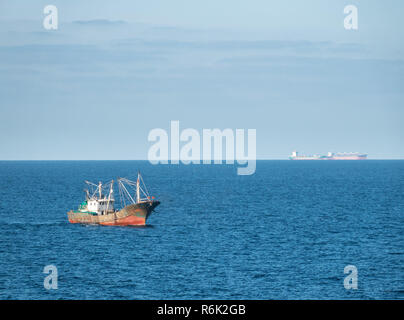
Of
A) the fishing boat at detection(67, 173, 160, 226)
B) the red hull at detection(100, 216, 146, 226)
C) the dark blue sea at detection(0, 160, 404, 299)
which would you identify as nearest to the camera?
the dark blue sea at detection(0, 160, 404, 299)

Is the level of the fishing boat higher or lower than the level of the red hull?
higher

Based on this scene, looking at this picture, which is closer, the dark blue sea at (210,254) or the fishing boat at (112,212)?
the dark blue sea at (210,254)

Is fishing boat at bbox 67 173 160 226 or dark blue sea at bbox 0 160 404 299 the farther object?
fishing boat at bbox 67 173 160 226

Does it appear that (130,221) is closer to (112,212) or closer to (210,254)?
(112,212)

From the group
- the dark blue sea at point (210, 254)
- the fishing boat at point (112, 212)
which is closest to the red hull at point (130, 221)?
the fishing boat at point (112, 212)

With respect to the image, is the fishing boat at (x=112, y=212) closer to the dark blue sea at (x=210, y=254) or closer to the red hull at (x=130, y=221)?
the red hull at (x=130, y=221)

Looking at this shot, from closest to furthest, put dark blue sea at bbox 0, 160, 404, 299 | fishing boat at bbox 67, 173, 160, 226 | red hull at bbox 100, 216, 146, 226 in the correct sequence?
1. dark blue sea at bbox 0, 160, 404, 299
2. fishing boat at bbox 67, 173, 160, 226
3. red hull at bbox 100, 216, 146, 226

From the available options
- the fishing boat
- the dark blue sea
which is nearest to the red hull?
the fishing boat

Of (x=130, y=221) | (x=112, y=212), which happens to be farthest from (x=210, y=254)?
(x=112, y=212)

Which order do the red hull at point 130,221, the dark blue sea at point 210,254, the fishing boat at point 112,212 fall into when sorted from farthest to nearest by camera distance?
the red hull at point 130,221
the fishing boat at point 112,212
the dark blue sea at point 210,254

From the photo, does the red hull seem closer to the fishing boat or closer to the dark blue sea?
the fishing boat

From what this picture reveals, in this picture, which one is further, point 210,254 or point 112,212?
point 112,212
